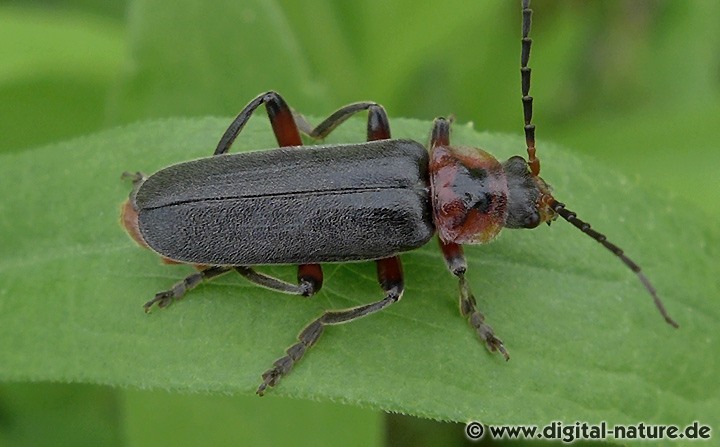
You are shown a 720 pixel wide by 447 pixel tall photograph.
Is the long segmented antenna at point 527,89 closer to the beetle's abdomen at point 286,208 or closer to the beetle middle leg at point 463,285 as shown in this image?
the beetle middle leg at point 463,285

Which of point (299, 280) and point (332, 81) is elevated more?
point (332, 81)

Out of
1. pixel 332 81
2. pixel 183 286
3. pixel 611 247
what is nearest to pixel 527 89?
pixel 611 247

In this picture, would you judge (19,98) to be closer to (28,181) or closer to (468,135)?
(28,181)

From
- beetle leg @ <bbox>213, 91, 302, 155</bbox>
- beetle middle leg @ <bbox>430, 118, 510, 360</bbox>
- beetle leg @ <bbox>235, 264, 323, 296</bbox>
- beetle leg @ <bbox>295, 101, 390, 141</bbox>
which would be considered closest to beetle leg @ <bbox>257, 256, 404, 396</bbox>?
beetle leg @ <bbox>235, 264, 323, 296</bbox>

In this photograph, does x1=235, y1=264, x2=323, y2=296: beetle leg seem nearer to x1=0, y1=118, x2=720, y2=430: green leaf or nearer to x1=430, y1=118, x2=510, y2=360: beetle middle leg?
x1=0, y1=118, x2=720, y2=430: green leaf

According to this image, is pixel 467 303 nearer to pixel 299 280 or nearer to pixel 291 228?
pixel 299 280

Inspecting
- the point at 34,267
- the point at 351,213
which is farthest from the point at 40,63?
the point at 351,213

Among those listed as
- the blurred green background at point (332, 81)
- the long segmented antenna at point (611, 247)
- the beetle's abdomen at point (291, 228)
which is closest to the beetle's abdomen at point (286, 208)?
the beetle's abdomen at point (291, 228)
